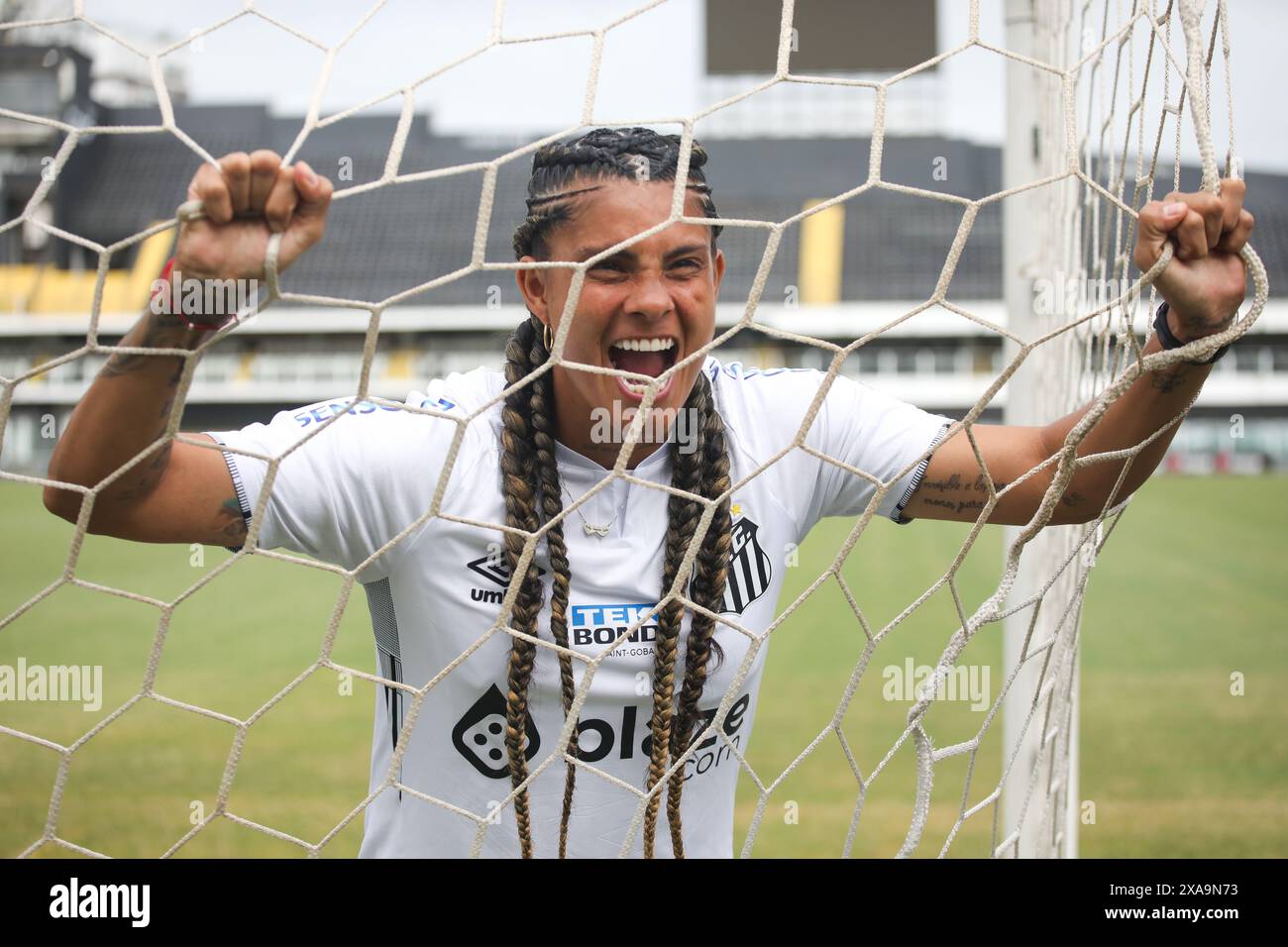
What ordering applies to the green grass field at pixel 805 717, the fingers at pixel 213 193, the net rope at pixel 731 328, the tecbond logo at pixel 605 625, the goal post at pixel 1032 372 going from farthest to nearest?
the green grass field at pixel 805 717
the goal post at pixel 1032 372
the tecbond logo at pixel 605 625
the net rope at pixel 731 328
the fingers at pixel 213 193

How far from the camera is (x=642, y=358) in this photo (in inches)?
40.6

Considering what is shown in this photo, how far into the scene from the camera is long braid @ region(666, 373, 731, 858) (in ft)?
3.38

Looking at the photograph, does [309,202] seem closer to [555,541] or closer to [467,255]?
[555,541]

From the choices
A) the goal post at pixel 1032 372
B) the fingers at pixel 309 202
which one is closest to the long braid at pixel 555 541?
the fingers at pixel 309 202

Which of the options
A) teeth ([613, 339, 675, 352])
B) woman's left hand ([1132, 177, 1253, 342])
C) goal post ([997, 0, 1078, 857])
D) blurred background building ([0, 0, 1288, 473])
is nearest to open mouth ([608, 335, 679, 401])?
teeth ([613, 339, 675, 352])

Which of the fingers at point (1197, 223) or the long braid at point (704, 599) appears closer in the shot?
the fingers at point (1197, 223)

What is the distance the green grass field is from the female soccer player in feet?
1.62

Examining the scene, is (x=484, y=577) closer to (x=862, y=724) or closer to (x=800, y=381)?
(x=800, y=381)

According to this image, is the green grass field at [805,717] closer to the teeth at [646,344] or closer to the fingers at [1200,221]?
the teeth at [646,344]

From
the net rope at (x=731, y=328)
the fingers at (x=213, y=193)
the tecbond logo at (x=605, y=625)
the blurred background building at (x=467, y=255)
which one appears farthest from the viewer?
the blurred background building at (x=467, y=255)

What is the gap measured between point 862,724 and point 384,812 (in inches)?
90.6

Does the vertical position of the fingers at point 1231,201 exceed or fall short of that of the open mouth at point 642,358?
it exceeds it

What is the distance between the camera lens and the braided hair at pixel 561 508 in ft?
3.29
